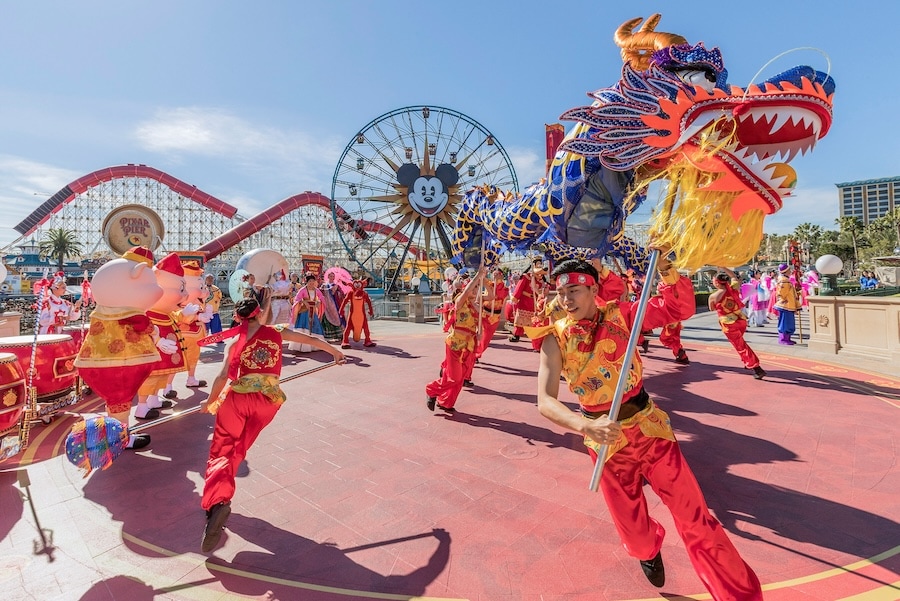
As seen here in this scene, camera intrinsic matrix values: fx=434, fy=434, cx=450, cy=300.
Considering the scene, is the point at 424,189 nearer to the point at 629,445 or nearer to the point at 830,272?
the point at 830,272

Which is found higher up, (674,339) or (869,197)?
(869,197)

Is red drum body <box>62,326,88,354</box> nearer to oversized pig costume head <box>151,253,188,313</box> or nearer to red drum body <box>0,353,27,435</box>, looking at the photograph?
oversized pig costume head <box>151,253,188,313</box>

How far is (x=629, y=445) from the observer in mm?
2139

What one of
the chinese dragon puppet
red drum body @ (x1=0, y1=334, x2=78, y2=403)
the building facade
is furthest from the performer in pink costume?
the building facade

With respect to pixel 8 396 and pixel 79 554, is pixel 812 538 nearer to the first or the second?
pixel 79 554

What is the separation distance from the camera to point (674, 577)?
7.47ft

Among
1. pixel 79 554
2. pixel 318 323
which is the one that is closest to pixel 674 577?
pixel 79 554

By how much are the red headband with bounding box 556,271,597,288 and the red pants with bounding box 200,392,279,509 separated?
84.4 inches

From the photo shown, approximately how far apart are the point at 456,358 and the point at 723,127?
3.48 metres

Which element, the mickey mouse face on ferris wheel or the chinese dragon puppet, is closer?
the chinese dragon puppet

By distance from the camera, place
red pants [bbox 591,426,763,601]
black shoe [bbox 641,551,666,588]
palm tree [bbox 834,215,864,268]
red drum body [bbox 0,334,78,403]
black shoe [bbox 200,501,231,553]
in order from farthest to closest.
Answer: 1. palm tree [bbox 834,215,864,268]
2. red drum body [bbox 0,334,78,403]
3. black shoe [bbox 200,501,231,553]
4. black shoe [bbox 641,551,666,588]
5. red pants [bbox 591,426,763,601]

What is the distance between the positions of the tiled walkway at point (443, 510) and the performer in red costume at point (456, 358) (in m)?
0.25

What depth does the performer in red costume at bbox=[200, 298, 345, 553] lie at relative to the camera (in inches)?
104

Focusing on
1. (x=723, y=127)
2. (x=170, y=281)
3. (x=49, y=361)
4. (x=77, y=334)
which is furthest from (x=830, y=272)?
(x=77, y=334)
